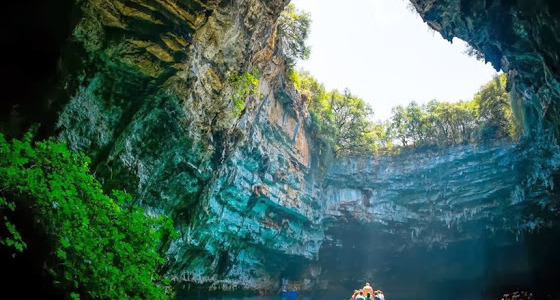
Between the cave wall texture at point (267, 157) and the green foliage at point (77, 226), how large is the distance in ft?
16.2

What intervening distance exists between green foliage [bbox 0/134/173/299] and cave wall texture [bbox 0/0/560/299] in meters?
4.95

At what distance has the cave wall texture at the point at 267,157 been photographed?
10.5 metres

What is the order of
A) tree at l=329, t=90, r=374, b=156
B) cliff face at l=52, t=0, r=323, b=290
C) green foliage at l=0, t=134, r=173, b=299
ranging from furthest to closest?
1. tree at l=329, t=90, r=374, b=156
2. cliff face at l=52, t=0, r=323, b=290
3. green foliage at l=0, t=134, r=173, b=299

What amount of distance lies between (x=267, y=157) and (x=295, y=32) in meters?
9.00

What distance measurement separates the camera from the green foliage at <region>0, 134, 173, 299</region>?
4.70 m

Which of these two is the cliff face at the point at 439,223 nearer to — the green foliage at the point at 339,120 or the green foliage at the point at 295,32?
the green foliage at the point at 339,120

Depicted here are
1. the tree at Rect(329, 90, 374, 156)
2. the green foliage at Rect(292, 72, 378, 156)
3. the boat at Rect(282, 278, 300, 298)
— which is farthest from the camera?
the tree at Rect(329, 90, 374, 156)

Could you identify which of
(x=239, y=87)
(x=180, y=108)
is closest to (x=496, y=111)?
(x=239, y=87)

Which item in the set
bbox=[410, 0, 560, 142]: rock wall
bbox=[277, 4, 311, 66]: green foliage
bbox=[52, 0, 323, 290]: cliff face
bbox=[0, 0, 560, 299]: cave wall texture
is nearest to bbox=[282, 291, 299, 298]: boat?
bbox=[0, 0, 560, 299]: cave wall texture

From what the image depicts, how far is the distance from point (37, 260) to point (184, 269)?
16.5 metres

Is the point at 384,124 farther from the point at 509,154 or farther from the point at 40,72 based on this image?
the point at 40,72

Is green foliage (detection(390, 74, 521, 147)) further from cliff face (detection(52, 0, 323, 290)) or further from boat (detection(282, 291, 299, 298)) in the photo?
boat (detection(282, 291, 299, 298))

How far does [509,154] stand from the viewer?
24.0 metres

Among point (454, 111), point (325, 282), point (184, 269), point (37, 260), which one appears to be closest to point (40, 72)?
point (37, 260)
